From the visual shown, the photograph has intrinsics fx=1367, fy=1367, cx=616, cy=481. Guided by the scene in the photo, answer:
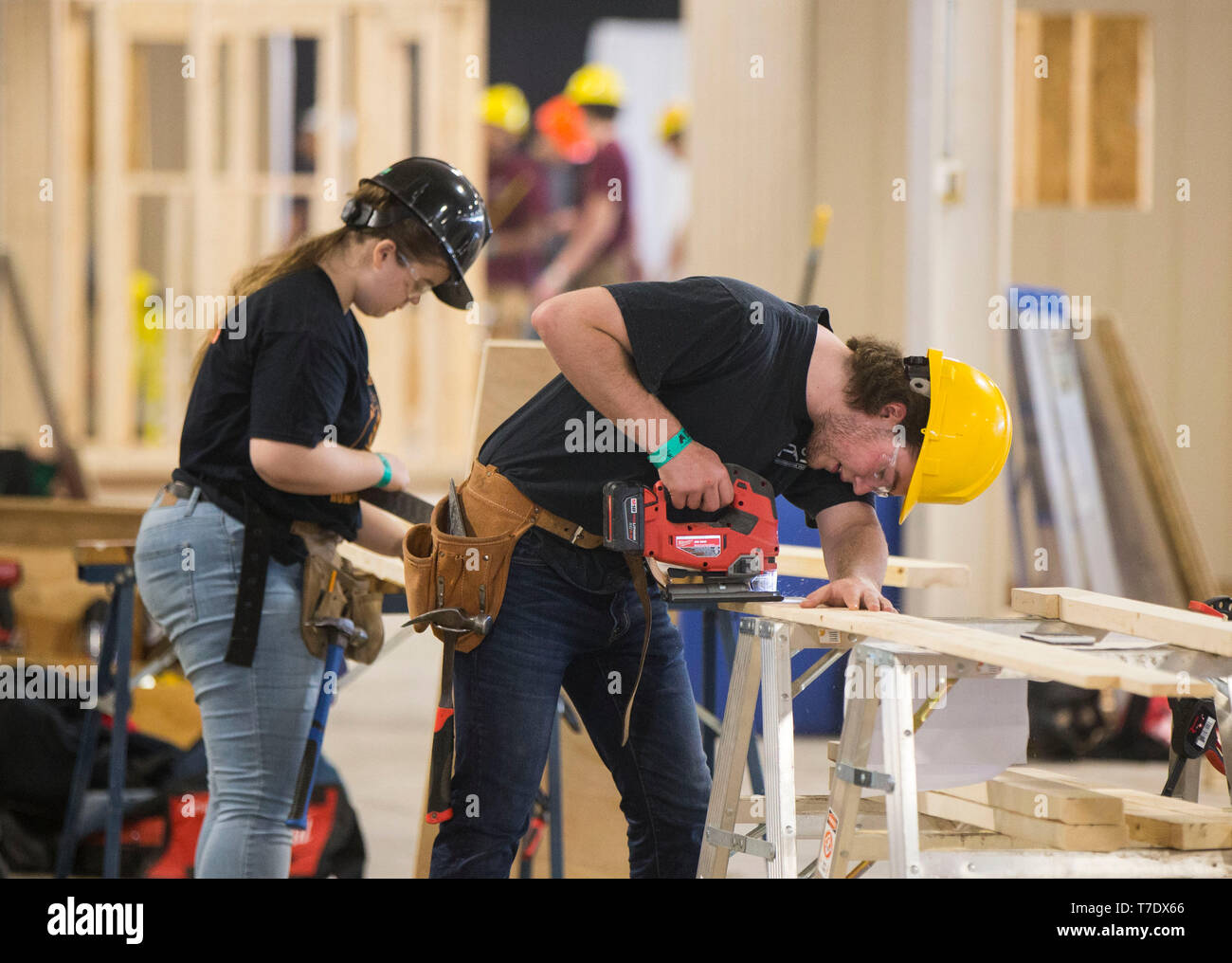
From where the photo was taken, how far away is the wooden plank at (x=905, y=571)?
3.05 meters

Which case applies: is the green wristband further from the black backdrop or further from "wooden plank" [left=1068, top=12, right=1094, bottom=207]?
the black backdrop

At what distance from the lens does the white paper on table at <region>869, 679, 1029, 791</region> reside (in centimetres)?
227

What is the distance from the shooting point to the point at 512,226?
10.4 metres

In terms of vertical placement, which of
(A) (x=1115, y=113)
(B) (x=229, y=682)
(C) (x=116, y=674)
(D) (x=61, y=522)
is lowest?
(C) (x=116, y=674)

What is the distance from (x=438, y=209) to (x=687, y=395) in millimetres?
721

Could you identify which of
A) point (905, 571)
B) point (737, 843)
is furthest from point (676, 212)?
point (737, 843)

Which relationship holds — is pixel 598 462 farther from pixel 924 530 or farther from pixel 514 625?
pixel 924 530

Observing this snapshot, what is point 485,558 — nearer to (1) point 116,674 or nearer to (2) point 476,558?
(2) point 476,558

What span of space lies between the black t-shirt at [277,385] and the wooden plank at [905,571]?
1.12 m

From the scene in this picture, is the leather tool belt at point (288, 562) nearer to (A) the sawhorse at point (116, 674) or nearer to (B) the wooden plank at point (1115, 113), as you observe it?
(A) the sawhorse at point (116, 674)

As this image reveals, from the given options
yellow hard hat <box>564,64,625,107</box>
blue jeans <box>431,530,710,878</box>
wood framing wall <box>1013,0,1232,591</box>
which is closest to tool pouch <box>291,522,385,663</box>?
blue jeans <box>431,530,710,878</box>

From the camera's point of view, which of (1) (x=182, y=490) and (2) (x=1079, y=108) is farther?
(2) (x=1079, y=108)
